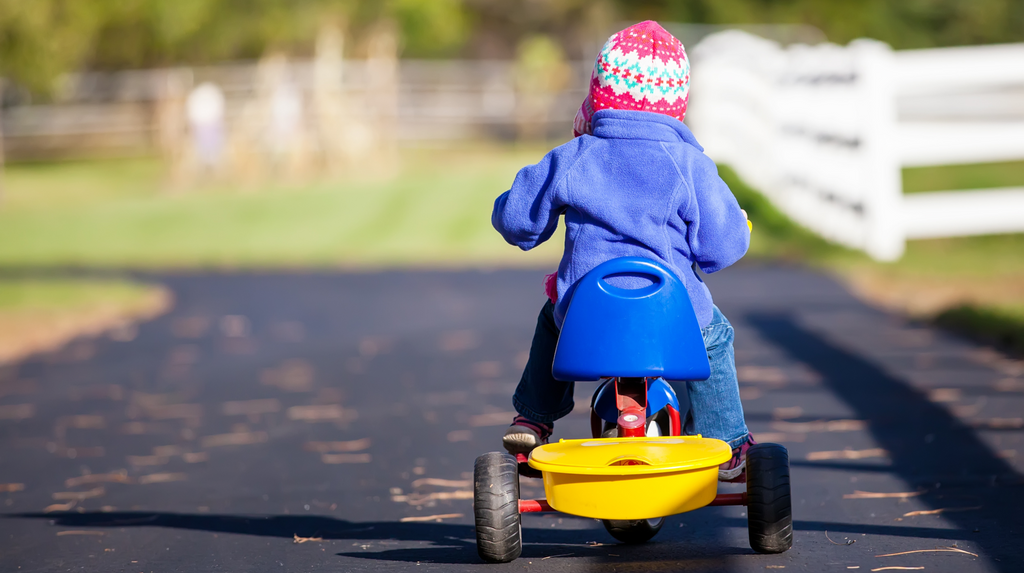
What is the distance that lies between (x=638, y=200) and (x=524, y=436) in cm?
83

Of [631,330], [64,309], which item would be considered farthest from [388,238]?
[631,330]

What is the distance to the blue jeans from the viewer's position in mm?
3639

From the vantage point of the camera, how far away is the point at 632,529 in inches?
152

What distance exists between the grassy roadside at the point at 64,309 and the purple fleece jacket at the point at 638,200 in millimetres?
6418

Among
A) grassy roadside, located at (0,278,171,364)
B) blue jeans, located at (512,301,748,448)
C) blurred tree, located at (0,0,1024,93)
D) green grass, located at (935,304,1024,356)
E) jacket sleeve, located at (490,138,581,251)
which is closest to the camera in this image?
jacket sleeve, located at (490,138,581,251)

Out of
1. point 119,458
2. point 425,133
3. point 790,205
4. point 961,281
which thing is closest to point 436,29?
point 425,133

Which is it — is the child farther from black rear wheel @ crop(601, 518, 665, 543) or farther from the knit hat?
black rear wheel @ crop(601, 518, 665, 543)

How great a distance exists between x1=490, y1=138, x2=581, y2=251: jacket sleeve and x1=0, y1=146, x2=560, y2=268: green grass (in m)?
9.14

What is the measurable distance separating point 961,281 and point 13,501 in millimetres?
7442

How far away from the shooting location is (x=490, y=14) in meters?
48.8

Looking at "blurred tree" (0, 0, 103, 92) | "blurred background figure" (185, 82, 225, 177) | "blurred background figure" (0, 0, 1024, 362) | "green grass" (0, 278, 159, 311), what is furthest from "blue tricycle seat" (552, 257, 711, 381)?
"blurred background figure" (185, 82, 225, 177)

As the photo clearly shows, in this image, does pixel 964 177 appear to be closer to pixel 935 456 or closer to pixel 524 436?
pixel 935 456

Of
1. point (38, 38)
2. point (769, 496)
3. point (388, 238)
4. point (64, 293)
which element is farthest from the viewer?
point (38, 38)

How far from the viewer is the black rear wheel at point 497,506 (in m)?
3.43
